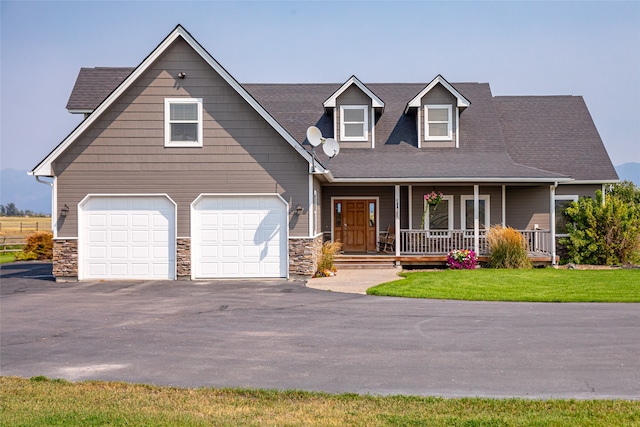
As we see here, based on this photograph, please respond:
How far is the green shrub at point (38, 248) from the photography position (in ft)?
94.8

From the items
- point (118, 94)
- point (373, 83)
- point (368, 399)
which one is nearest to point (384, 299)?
point (368, 399)

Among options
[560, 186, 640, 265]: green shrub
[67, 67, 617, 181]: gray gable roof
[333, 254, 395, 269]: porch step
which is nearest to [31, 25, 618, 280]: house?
[333, 254, 395, 269]: porch step

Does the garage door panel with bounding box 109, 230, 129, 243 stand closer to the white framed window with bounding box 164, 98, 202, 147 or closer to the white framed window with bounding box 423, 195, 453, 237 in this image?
the white framed window with bounding box 164, 98, 202, 147

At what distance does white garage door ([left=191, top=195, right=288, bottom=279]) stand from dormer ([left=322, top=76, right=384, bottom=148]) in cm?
657

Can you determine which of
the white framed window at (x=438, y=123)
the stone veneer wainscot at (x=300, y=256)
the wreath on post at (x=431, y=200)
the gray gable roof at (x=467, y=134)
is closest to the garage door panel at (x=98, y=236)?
the stone veneer wainscot at (x=300, y=256)

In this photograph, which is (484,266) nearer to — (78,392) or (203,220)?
(203,220)

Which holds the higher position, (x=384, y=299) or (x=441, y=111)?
(x=441, y=111)

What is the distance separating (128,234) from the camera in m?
18.6

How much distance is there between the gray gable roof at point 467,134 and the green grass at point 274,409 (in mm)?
14605

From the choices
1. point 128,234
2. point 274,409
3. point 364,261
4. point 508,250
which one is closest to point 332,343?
point 274,409

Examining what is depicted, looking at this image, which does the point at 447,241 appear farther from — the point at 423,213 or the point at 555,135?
the point at 555,135

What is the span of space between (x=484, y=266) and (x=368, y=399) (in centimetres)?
1599

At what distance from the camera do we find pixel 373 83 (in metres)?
27.6

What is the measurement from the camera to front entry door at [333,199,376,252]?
949 inches
